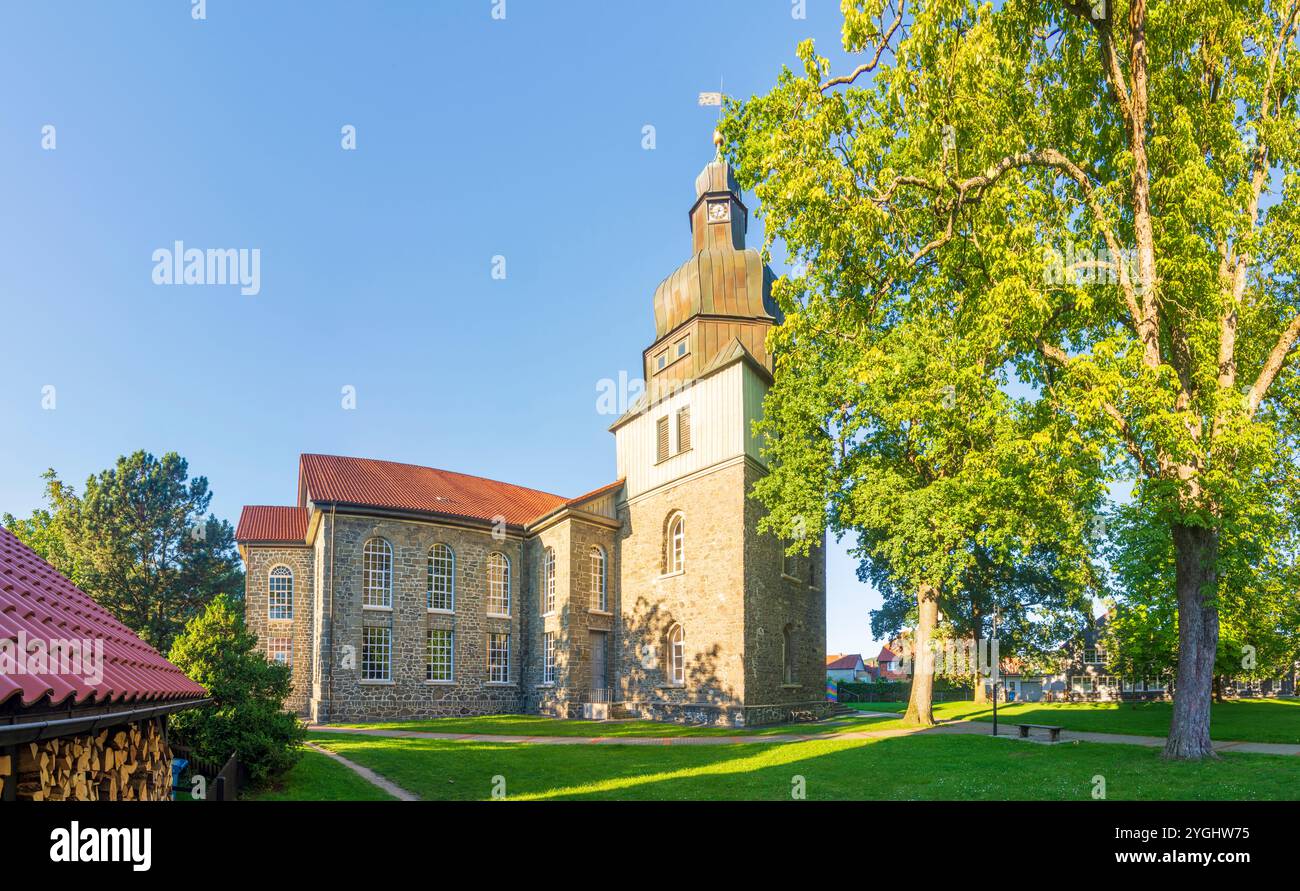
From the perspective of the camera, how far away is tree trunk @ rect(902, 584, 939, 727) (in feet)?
74.7

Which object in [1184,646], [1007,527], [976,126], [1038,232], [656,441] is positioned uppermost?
[976,126]

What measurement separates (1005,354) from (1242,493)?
580 cm

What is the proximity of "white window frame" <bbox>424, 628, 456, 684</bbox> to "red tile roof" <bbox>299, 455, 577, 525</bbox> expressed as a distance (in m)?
4.54

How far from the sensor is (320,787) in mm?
12906

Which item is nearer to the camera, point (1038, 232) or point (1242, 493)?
point (1242, 493)

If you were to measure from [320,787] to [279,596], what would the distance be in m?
22.8

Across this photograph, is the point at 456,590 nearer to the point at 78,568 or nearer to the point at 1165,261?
the point at 78,568

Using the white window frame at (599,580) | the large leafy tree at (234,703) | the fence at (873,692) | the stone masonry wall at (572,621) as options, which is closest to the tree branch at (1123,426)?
the large leafy tree at (234,703)

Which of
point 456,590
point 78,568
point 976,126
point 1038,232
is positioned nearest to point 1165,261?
point 1038,232

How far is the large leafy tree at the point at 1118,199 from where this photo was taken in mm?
14812

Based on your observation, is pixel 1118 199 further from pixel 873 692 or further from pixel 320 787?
pixel 873 692

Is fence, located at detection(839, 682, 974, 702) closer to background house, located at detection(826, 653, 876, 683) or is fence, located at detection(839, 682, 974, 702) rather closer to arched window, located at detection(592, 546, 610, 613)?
arched window, located at detection(592, 546, 610, 613)

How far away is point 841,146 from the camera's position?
59.4ft
